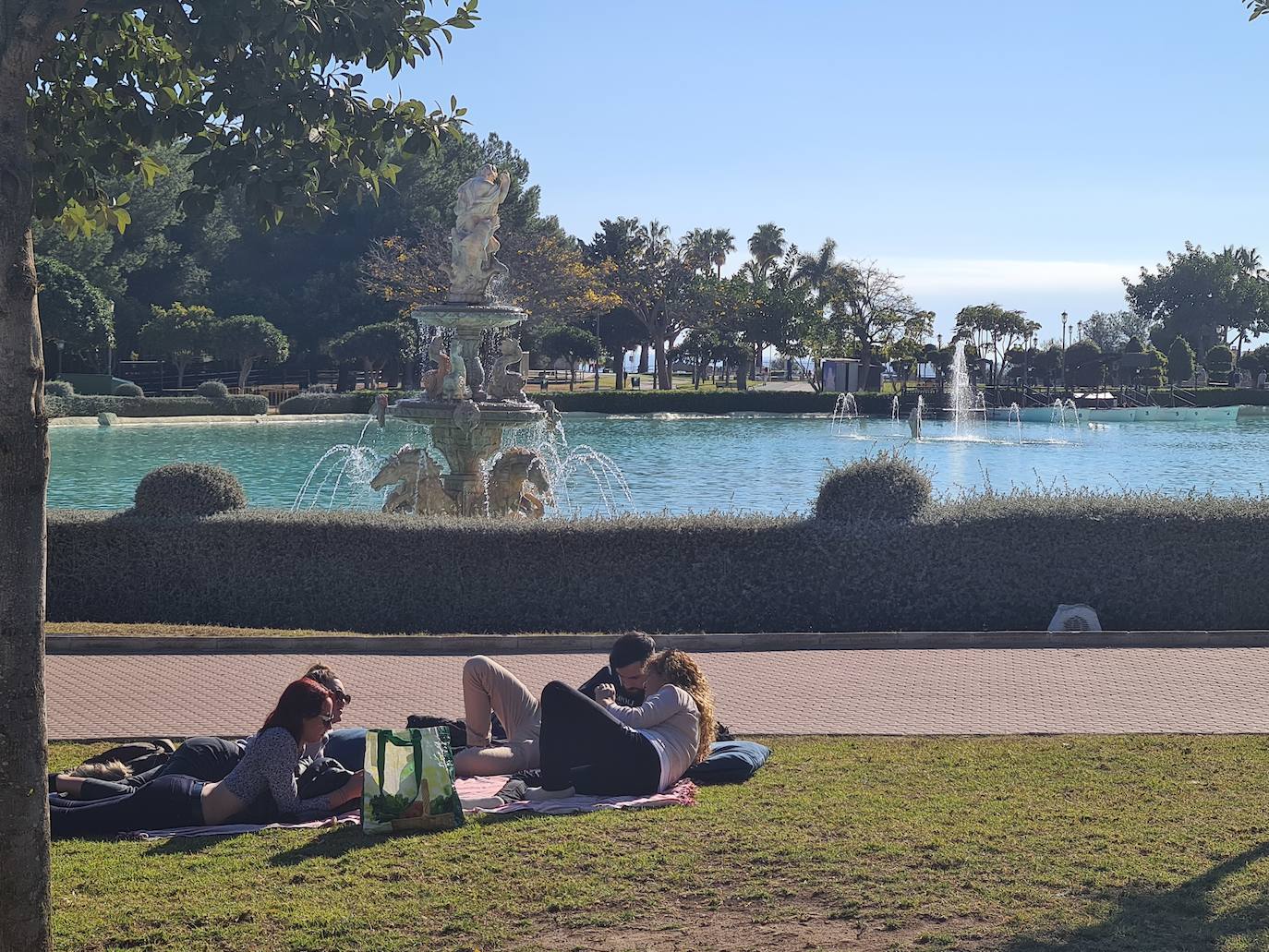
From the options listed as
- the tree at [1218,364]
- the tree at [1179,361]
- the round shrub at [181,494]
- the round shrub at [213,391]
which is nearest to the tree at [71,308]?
the round shrub at [213,391]

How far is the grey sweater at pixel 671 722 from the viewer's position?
6.64m

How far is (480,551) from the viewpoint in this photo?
12078mm

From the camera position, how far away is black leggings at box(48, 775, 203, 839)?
5969 mm

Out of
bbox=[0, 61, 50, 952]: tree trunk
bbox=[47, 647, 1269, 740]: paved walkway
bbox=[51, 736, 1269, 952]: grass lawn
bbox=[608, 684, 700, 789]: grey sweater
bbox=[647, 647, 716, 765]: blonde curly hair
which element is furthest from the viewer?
bbox=[47, 647, 1269, 740]: paved walkway

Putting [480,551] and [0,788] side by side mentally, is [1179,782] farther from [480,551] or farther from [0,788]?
[480,551]

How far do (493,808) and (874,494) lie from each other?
22.0 feet

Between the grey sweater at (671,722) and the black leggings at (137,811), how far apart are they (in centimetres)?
197

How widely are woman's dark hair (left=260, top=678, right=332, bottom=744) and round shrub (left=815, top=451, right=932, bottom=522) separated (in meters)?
6.95

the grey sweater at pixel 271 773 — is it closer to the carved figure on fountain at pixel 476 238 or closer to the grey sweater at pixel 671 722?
the grey sweater at pixel 671 722

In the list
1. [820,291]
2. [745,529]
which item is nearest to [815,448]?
[745,529]

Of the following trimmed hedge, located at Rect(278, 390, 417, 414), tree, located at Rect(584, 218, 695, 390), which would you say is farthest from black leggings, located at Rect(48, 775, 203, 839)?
tree, located at Rect(584, 218, 695, 390)

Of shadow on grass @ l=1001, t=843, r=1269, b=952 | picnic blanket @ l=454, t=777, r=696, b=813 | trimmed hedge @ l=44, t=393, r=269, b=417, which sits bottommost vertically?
picnic blanket @ l=454, t=777, r=696, b=813

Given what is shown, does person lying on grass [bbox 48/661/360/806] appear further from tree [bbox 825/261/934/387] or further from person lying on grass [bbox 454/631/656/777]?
tree [bbox 825/261/934/387]

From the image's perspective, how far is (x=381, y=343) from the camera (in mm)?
60094
